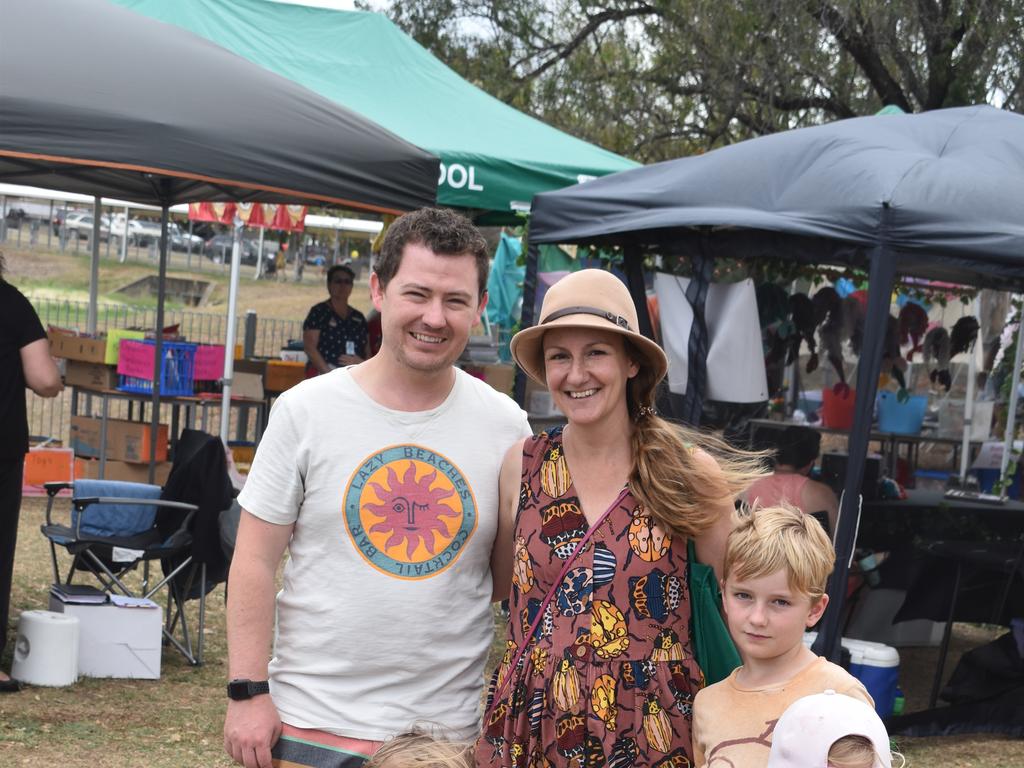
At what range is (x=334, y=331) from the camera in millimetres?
11141

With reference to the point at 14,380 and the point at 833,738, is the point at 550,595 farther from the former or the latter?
the point at 14,380

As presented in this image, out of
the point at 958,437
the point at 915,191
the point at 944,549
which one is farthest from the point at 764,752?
the point at 958,437

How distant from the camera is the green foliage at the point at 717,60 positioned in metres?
14.2

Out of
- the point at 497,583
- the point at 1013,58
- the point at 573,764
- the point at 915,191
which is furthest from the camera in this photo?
the point at 1013,58

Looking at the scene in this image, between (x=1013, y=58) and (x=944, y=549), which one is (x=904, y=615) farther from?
(x=1013, y=58)

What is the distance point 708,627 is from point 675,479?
0.89ft

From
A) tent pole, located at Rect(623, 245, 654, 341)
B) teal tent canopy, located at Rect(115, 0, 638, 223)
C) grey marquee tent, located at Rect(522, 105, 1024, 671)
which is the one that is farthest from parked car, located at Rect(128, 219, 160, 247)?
grey marquee tent, located at Rect(522, 105, 1024, 671)

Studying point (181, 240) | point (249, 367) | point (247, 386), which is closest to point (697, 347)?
point (247, 386)

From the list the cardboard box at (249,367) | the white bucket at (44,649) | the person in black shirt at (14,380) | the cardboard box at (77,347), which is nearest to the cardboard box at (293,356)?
the cardboard box at (249,367)

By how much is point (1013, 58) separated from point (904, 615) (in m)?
9.26

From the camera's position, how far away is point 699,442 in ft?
8.79

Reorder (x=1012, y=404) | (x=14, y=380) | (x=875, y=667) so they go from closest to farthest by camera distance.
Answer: (x=14, y=380) < (x=875, y=667) < (x=1012, y=404)

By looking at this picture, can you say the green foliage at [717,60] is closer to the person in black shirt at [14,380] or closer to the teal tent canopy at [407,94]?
the teal tent canopy at [407,94]

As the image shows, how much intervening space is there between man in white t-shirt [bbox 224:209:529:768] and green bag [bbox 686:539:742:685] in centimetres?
40
